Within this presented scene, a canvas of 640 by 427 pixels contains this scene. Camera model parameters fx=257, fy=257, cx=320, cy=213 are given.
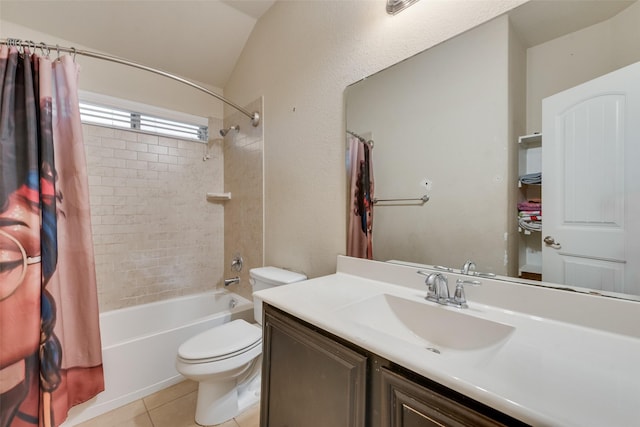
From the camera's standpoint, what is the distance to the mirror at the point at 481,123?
2.61 ft

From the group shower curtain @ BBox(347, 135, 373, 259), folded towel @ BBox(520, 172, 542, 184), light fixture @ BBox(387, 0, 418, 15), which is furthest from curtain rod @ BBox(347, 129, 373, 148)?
folded towel @ BBox(520, 172, 542, 184)

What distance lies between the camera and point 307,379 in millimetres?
835

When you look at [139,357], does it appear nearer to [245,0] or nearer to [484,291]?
[484,291]

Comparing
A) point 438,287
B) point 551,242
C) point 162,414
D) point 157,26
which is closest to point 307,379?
point 438,287

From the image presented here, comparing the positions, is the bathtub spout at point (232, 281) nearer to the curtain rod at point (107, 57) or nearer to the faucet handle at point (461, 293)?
the curtain rod at point (107, 57)

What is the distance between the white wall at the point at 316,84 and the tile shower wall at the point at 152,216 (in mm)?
901

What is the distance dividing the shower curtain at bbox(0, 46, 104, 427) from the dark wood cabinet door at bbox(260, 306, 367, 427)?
3.86 ft

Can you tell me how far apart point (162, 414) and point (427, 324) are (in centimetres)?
165

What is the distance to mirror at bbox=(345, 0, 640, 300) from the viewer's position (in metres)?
0.80

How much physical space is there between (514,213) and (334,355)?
77 centimetres

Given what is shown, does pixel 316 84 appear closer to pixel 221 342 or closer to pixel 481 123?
pixel 481 123

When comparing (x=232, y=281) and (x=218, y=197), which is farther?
(x=218, y=197)

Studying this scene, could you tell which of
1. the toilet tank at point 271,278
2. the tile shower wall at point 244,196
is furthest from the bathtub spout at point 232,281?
the toilet tank at point 271,278

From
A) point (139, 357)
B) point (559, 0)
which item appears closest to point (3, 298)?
point (139, 357)
